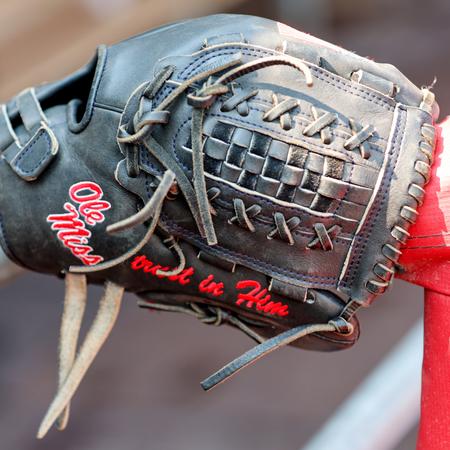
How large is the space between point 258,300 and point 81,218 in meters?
0.21

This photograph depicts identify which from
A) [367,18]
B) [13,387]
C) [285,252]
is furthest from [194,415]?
[367,18]

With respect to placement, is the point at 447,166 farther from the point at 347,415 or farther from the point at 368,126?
the point at 347,415

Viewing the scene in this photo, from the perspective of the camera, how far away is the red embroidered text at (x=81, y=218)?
0.90 metres

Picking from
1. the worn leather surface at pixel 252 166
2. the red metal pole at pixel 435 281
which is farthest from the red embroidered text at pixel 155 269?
the red metal pole at pixel 435 281

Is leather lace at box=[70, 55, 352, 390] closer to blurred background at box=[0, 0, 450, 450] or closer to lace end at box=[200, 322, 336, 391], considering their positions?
lace end at box=[200, 322, 336, 391]

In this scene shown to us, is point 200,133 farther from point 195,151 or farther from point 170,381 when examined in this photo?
point 170,381

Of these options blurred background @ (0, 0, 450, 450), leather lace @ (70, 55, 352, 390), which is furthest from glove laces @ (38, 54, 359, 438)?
blurred background @ (0, 0, 450, 450)

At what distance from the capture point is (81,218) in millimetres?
911

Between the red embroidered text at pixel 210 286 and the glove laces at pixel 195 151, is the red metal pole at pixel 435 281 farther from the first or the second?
the red embroidered text at pixel 210 286

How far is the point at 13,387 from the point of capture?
2.21 m

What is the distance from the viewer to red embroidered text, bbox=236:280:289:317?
92 centimetres

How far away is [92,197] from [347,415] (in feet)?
1.39

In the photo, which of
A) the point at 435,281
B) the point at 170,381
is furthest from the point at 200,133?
the point at 170,381

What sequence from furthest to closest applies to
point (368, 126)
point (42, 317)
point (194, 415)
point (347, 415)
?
point (42, 317) → point (194, 415) → point (347, 415) → point (368, 126)
